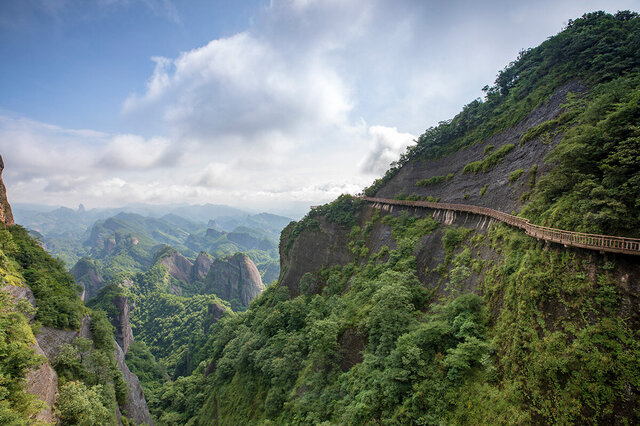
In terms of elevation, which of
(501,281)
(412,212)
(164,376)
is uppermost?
(412,212)

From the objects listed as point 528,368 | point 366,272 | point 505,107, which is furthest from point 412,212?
point 528,368

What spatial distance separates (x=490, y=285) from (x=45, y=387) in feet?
122

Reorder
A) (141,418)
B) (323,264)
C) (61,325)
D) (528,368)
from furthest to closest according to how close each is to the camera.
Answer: (323,264) → (141,418) → (61,325) → (528,368)

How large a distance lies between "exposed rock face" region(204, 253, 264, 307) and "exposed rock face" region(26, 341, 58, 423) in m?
119

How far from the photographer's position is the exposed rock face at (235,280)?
140125mm

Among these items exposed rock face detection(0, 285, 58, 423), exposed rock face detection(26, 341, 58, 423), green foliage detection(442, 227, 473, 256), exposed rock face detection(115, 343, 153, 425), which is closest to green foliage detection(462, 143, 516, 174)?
green foliage detection(442, 227, 473, 256)

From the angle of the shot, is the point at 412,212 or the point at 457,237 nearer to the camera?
the point at 457,237

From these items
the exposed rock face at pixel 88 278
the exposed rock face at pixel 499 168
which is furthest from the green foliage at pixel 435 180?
the exposed rock face at pixel 88 278

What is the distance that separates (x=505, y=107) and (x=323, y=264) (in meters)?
35.4

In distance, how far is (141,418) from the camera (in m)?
38.0

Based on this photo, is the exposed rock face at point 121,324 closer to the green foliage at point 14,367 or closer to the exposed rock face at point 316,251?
the exposed rock face at point 316,251

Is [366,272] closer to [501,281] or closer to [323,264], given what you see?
[323,264]

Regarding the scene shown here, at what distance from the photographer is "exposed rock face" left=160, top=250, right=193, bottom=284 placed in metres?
165

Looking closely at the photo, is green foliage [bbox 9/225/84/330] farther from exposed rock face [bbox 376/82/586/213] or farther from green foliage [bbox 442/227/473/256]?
exposed rock face [bbox 376/82/586/213]
